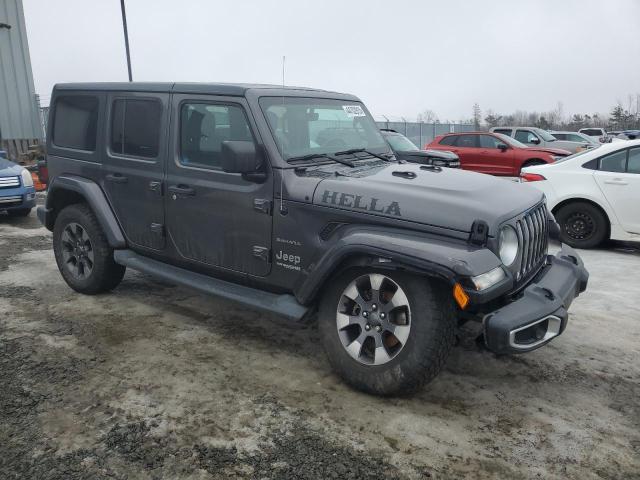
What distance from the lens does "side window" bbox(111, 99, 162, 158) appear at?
14.5 ft

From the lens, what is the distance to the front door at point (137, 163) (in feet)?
14.4

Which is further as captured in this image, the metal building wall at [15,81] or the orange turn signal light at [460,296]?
the metal building wall at [15,81]

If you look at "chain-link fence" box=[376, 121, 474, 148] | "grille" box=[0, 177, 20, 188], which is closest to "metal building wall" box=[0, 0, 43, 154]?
"grille" box=[0, 177, 20, 188]

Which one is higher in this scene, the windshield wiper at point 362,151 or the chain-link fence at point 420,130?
the windshield wiper at point 362,151

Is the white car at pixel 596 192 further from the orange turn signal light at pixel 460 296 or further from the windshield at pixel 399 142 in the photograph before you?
the orange turn signal light at pixel 460 296

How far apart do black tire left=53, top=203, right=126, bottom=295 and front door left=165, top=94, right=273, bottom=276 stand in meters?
0.97

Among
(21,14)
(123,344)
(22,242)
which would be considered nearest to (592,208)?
(123,344)

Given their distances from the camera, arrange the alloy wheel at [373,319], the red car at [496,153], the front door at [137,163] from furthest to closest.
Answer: the red car at [496,153]
the front door at [137,163]
the alloy wheel at [373,319]

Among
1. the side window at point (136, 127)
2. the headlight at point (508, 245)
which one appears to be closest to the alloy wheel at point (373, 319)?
the headlight at point (508, 245)

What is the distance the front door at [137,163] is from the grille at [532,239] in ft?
8.98

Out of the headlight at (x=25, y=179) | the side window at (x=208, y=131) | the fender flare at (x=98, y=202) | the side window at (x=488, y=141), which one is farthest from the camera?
the side window at (x=488, y=141)

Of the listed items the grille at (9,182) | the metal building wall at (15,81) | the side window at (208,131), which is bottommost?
the grille at (9,182)

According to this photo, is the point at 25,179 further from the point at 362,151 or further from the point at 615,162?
the point at 615,162

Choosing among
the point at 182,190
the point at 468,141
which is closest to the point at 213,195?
the point at 182,190
